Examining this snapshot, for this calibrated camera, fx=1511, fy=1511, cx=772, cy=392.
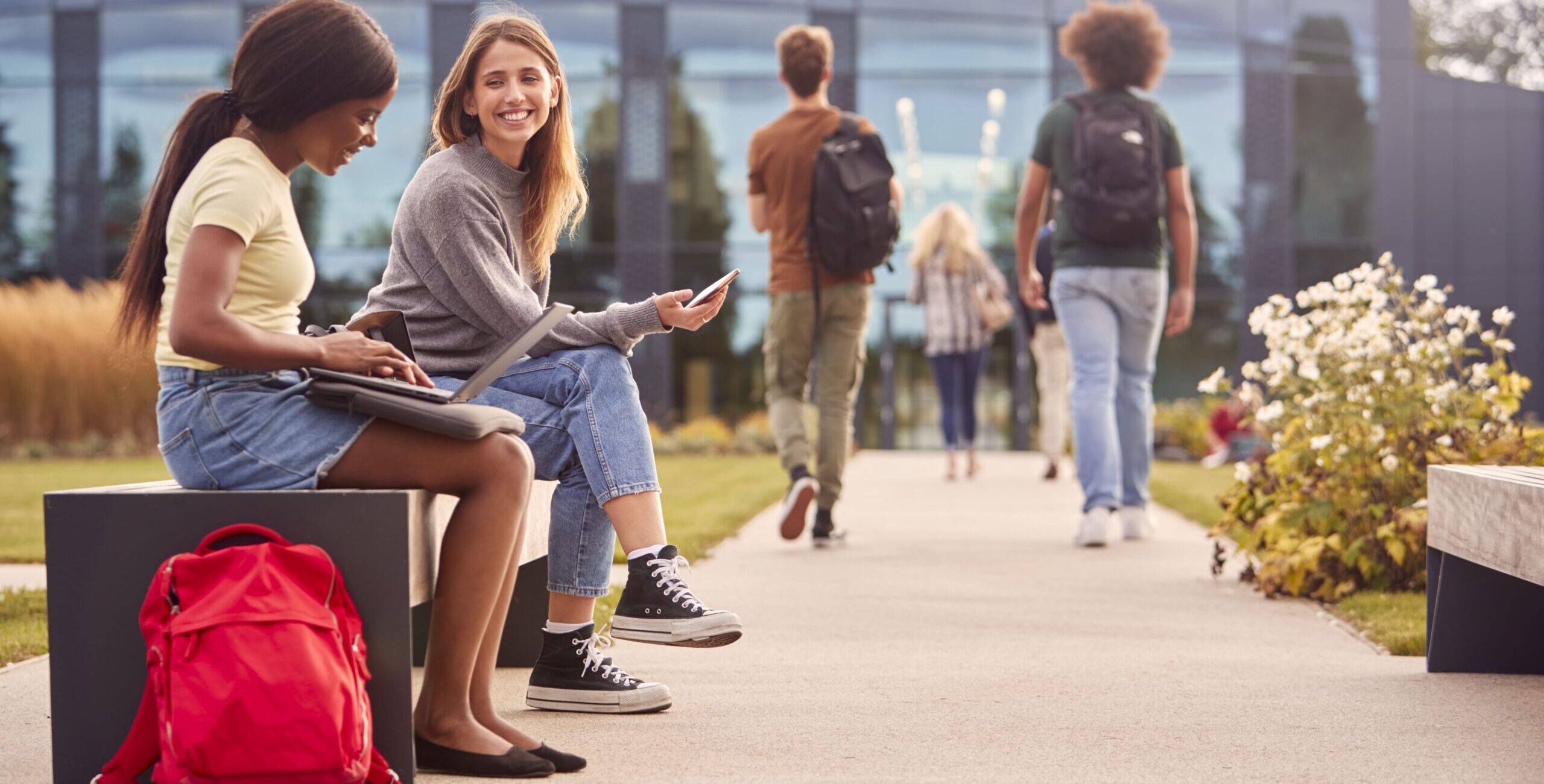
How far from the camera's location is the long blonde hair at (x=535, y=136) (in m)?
3.45

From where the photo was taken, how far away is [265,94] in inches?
104

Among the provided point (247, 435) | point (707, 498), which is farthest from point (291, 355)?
point (707, 498)

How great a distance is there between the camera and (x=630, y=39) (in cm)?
2145

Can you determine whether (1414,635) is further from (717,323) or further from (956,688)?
(717,323)

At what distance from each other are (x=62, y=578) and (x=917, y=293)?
9.19 meters

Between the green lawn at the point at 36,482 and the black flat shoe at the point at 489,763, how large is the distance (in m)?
3.35

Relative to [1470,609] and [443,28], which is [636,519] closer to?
[1470,609]

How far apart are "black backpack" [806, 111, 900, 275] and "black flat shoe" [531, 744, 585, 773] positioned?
3756 millimetres

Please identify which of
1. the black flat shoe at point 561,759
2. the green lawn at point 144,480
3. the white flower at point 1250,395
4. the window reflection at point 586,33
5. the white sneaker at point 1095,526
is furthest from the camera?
the window reflection at point 586,33

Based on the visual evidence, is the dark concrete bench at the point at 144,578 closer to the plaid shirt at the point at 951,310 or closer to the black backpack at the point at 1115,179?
the black backpack at the point at 1115,179

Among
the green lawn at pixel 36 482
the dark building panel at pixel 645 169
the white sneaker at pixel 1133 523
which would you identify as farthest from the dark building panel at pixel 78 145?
the white sneaker at pixel 1133 523

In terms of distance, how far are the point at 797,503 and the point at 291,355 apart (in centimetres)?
385

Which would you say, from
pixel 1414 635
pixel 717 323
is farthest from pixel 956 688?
pixel 717 323

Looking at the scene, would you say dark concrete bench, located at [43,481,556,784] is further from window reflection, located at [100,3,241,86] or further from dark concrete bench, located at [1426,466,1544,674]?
window reflection, located at [100,3,241,86]
